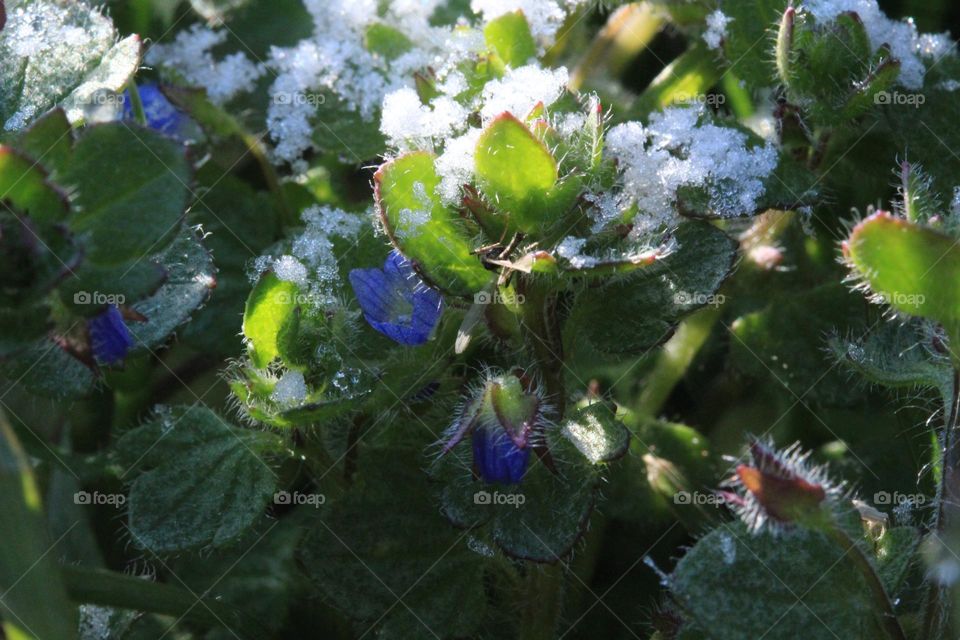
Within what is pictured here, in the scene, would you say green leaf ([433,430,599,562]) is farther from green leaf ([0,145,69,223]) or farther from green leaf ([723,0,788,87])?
green leaf ([723,0,788,87])

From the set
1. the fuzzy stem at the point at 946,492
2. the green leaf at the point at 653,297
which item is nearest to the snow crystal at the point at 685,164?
the green leaf at the point at 653,297

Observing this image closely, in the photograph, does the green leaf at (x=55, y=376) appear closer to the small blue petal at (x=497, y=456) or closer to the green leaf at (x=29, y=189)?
the green leaf at (x=29, y=189)

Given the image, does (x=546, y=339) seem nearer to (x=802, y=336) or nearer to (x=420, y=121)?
(x=420, y=121)

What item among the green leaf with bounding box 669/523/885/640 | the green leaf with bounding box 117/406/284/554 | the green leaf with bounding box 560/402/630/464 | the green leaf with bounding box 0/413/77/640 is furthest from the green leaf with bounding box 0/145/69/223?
the green leaf with bounding box 669/523/885/640

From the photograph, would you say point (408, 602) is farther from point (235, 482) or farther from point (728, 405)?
point (728, 405)

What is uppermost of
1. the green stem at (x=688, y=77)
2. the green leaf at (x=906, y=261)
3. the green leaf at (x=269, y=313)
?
the green leaf at (x=906, y=261)

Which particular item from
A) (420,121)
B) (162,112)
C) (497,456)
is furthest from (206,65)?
(497,456)
